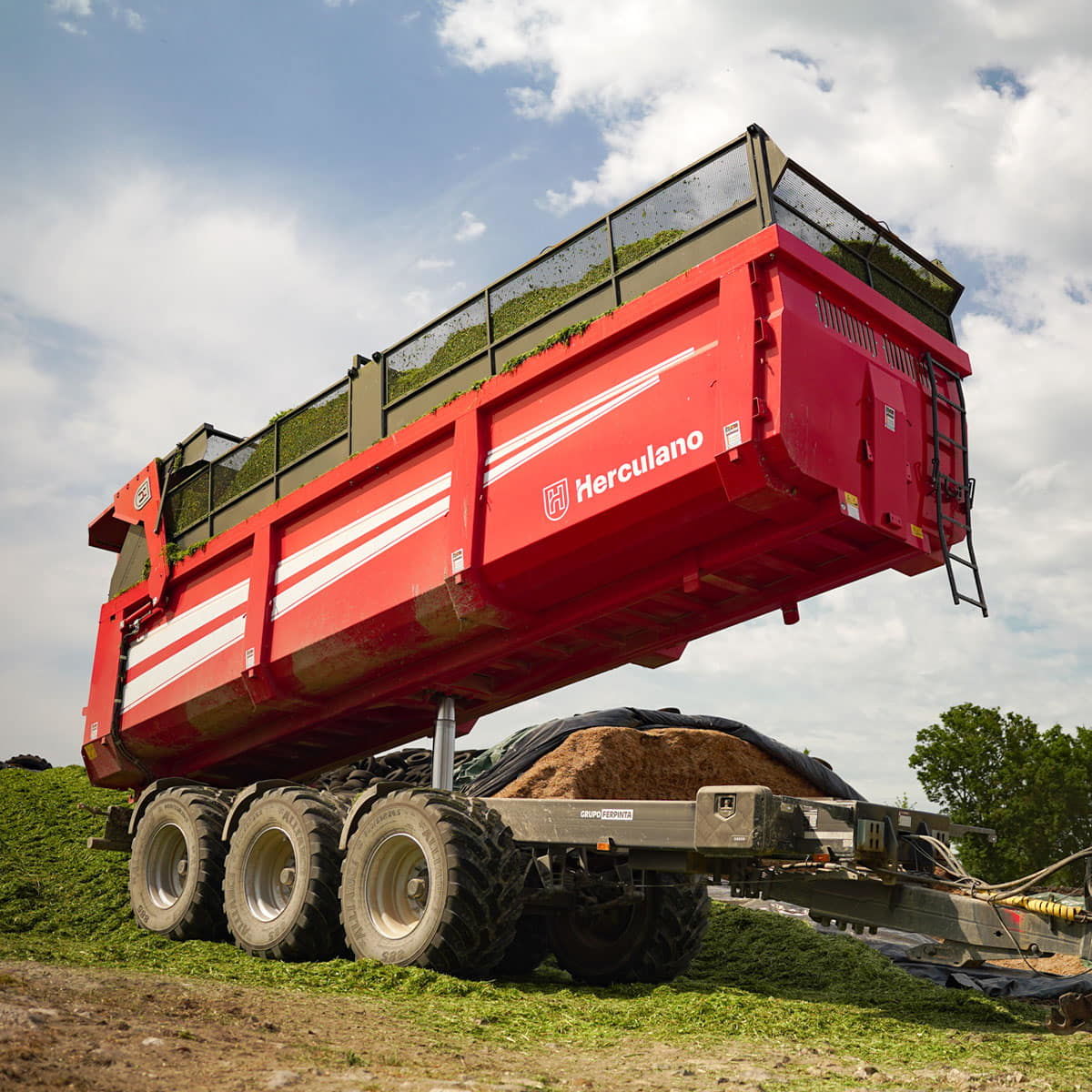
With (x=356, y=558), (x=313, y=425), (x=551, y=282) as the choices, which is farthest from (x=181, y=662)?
(x=551, y=282)

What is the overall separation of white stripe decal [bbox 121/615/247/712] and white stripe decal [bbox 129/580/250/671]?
0.45ft

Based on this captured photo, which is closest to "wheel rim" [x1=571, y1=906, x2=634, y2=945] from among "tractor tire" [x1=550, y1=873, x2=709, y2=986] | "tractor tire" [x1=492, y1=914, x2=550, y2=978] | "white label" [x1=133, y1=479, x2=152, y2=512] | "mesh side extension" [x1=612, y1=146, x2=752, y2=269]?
"tractor tire" [x1=550, y1=873, x2=709, y2=986]

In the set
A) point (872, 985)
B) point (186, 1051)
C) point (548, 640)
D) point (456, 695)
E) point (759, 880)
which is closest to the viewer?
point (186, 1051)

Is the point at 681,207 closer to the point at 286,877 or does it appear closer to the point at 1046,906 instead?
the point at 1046,906

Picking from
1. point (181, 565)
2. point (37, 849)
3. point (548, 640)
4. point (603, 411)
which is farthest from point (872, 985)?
point (37, 849)

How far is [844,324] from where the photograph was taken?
6.38 metres

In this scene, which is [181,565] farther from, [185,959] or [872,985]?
[872,985]

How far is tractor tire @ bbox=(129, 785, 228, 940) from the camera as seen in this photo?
8.12 meters

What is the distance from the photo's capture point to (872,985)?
7.05 m

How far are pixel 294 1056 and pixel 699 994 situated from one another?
282 cm

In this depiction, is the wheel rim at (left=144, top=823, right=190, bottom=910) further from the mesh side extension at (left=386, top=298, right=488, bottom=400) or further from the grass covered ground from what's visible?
the mesh side extension at (left=386, top=298, right=488, bottom=400)

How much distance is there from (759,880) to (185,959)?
3484mm

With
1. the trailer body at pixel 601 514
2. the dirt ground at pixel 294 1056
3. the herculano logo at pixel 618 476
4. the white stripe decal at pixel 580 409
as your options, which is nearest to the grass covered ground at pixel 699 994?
the dirt ground at pixel 294 1056

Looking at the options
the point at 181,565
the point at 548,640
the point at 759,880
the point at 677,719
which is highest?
the point at 181,565
